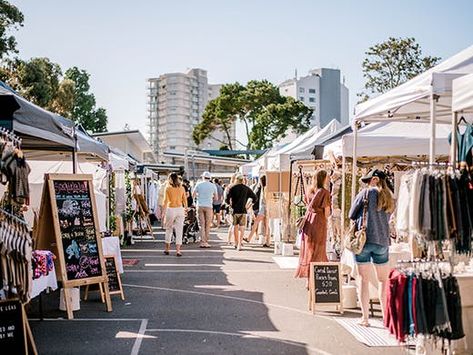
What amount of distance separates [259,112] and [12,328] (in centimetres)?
5615

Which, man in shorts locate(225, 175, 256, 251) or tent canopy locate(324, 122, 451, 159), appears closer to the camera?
tent canopy locate(324, 122, 451, 159)

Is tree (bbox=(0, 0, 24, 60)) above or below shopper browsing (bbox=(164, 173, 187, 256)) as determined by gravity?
above

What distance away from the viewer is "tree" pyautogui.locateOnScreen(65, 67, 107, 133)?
71.2 meters

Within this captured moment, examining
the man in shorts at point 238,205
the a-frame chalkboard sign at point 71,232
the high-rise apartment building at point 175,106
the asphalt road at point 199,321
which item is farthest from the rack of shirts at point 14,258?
the high-rise apartment building at point 175,106

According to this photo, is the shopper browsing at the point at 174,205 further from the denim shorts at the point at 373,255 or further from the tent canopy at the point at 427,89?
the denim shorts at the point at 373,255

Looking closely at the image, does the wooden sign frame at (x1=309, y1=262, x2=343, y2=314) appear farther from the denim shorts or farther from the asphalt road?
the denim shorts

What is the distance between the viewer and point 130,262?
43.8 feet

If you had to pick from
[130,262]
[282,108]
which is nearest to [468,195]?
[130,262]

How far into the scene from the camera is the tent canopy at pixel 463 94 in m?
5.05

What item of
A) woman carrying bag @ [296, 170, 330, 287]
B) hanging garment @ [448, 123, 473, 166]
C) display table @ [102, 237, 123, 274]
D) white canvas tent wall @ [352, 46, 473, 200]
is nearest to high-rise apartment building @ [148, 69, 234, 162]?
display table @ [102, 237, 123, 274]

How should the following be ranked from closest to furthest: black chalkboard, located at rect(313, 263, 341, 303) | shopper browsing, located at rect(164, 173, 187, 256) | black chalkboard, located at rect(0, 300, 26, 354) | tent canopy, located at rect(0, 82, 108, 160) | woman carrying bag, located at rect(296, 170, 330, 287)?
black chalkboard, located at rect(0, 300, 26, 354) → tent canopy, located at rect(0, 82, 108, 160) → black chalkboard, located at rect(313, 263, 341, 303) → woman carrying bag, located at rect(296, 170, 330, 287) → shopper browsing, located at rect(164, 173, 187, 256)

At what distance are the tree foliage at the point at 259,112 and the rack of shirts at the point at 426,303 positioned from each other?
2125 inches

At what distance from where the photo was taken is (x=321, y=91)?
423 feet

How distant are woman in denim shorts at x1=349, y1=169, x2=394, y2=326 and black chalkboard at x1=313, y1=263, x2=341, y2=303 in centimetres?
93
